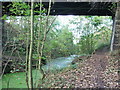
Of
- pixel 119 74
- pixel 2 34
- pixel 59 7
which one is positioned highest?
pixel 59 7

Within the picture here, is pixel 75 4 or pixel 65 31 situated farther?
pixel 65 31

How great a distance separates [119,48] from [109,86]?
6.07 feet

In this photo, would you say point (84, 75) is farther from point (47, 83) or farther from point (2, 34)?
point (2, 34)

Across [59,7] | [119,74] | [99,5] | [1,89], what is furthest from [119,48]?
[1,89]

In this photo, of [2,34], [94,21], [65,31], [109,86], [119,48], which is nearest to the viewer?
[109,86]

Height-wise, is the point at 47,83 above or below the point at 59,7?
below

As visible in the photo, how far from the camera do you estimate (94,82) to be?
106 inches

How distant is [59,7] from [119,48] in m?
2.43

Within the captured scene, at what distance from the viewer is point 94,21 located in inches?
249

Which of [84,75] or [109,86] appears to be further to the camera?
[84,75]

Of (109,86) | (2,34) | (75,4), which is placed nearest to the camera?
(109,86)

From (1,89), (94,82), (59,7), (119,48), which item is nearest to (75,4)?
(59,7)

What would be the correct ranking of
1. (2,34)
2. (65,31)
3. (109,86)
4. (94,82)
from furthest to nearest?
1. (65,31)
2. (2,34)
3. (94,82)
4. (109,86)

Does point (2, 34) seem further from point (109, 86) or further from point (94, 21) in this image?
point (94, 21)
